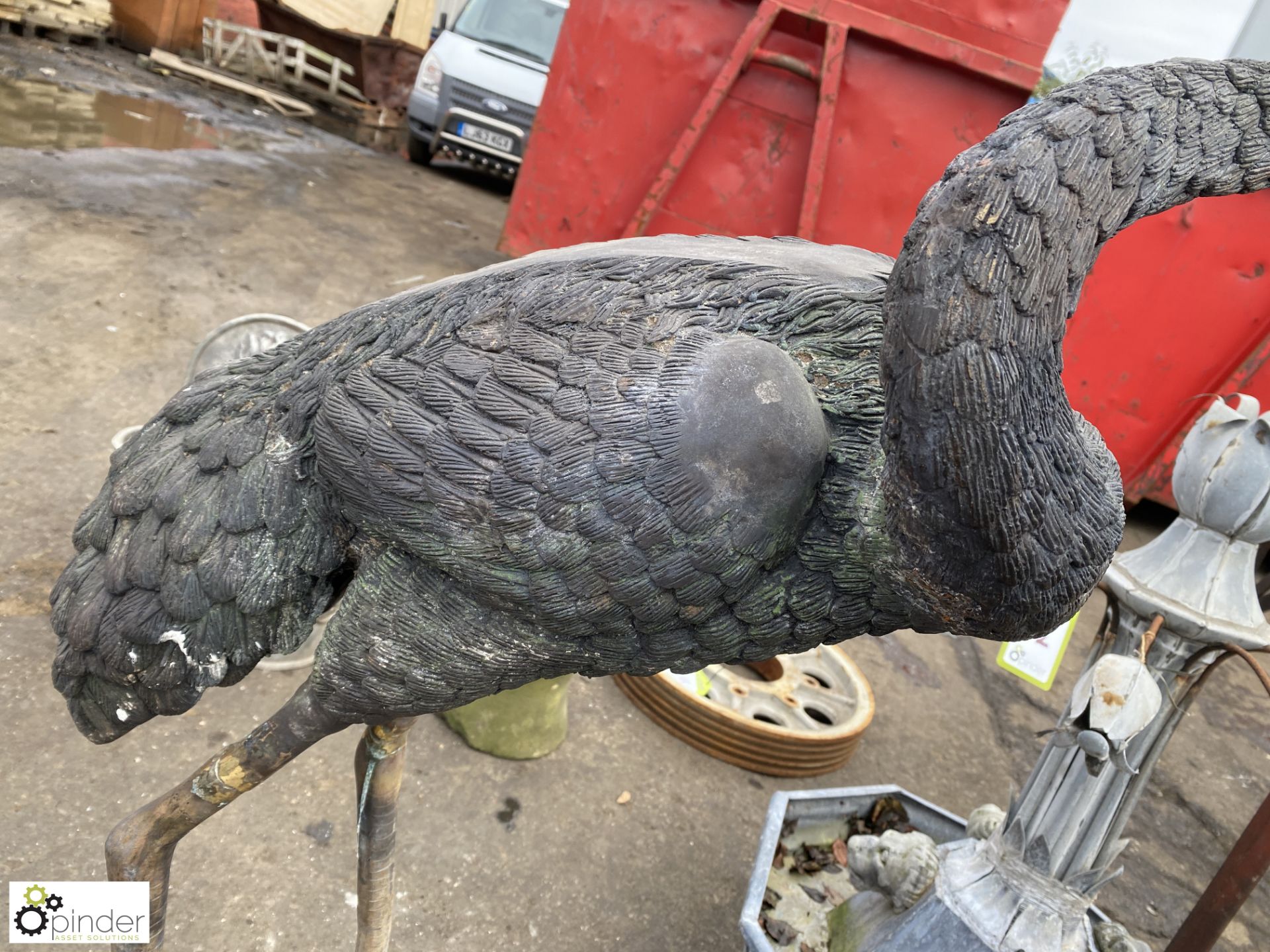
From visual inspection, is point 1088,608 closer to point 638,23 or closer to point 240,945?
point 638,23

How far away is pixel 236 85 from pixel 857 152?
6923 mm

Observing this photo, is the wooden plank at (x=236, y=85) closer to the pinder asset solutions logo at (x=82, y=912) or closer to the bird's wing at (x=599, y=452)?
the pinder asset solutions logo at (x=82, y=912)

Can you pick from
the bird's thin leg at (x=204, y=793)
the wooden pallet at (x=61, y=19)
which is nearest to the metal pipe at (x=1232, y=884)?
the bird's thin leg at (x=204, y=793)

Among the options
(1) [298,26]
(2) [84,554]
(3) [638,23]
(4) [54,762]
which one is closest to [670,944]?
(4) [54,762]

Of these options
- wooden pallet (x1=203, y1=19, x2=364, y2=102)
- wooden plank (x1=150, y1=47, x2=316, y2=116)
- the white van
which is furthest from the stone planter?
wooden pallet (x1=203, y1=19, x2=364, y2=102)

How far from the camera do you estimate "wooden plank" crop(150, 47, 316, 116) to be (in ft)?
27.2

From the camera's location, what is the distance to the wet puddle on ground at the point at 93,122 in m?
5.35

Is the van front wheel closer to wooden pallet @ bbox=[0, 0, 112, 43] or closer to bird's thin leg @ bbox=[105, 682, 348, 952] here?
wooden pallet @ bbox=[0, 0, 112, 43]

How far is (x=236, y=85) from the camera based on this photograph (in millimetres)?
8359

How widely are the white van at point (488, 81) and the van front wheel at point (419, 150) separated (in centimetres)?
29

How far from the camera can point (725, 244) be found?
3.56 feet

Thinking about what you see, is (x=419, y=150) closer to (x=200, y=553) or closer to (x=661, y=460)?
(x=200, y=553)

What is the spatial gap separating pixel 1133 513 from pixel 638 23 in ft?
11.2

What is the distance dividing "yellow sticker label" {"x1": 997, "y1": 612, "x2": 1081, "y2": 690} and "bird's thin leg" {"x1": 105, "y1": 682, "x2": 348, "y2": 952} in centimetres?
153
